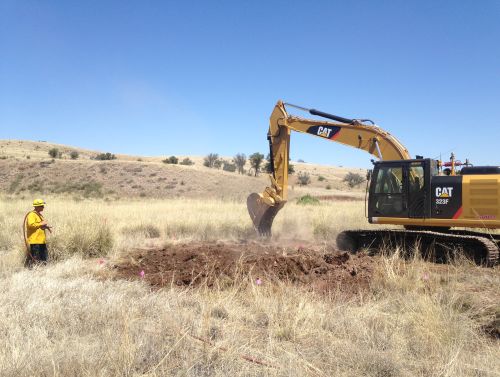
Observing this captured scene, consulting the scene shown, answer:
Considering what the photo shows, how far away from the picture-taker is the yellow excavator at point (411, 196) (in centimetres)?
942

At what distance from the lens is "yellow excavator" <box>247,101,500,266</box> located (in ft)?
30.9

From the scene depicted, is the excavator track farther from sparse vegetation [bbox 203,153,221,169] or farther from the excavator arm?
sparse vegetation [bbox 203,153,221,169]

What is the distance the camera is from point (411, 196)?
10141 mm

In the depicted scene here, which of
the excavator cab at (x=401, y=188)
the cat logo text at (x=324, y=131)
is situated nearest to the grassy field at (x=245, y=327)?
the excavator cab at (x=401, y=188)

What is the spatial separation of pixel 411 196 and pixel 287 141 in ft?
12.9

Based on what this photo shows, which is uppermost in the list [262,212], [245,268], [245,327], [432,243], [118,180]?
[118,180]

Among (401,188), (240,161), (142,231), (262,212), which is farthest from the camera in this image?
(240,161)

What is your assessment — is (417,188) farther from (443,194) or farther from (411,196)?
(443,194)

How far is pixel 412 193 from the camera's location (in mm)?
10117

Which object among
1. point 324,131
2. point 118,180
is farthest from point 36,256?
point 118,180

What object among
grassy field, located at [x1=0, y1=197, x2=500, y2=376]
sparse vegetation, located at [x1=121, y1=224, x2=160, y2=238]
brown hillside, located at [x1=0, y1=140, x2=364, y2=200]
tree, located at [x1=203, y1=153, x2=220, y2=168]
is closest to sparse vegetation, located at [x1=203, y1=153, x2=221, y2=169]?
tree, located at [x1=203, y1=153, x2=220, y2=168]

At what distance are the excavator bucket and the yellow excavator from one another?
3 centimetres

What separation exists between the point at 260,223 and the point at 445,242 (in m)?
4.97

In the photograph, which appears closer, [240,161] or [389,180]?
[389,180]
